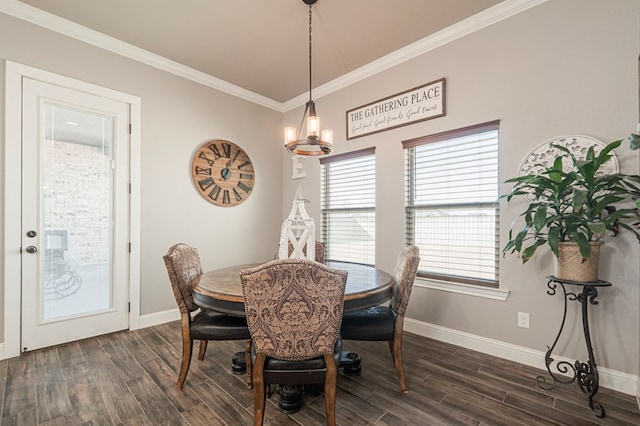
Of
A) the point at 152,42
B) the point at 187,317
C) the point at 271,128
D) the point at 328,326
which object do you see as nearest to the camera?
the point at 328,326

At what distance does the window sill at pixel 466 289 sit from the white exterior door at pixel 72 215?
3199 mm

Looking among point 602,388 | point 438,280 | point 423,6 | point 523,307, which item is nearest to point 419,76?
point 423,6

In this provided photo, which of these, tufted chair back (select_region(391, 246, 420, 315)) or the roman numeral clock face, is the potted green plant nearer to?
tufted chair back (select_region(391, 246, 420, 315))

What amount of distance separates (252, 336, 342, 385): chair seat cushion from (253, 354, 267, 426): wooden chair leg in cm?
3

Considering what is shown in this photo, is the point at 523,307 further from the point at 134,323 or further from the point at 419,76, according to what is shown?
the point at 134,323

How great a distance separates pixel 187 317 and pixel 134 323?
1602mm

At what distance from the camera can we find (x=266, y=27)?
9.16 ft

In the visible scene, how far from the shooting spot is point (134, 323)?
3148 mm

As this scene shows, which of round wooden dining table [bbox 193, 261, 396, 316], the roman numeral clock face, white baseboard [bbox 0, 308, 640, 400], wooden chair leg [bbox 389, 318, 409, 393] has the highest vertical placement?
the roman numeral clock face

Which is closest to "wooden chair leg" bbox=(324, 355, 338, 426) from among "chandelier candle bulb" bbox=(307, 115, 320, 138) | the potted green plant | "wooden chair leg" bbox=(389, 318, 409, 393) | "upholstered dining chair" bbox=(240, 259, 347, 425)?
"upholstered dining chair" bbox=(240, 259, 347, 425)

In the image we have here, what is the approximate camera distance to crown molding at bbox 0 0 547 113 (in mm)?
2506

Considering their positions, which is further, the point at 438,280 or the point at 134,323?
the point at 134,323

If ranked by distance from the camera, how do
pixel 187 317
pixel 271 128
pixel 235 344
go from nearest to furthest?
pixel 187 317, pixel 235 344, pixel 271 128

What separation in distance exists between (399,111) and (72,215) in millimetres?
3515
